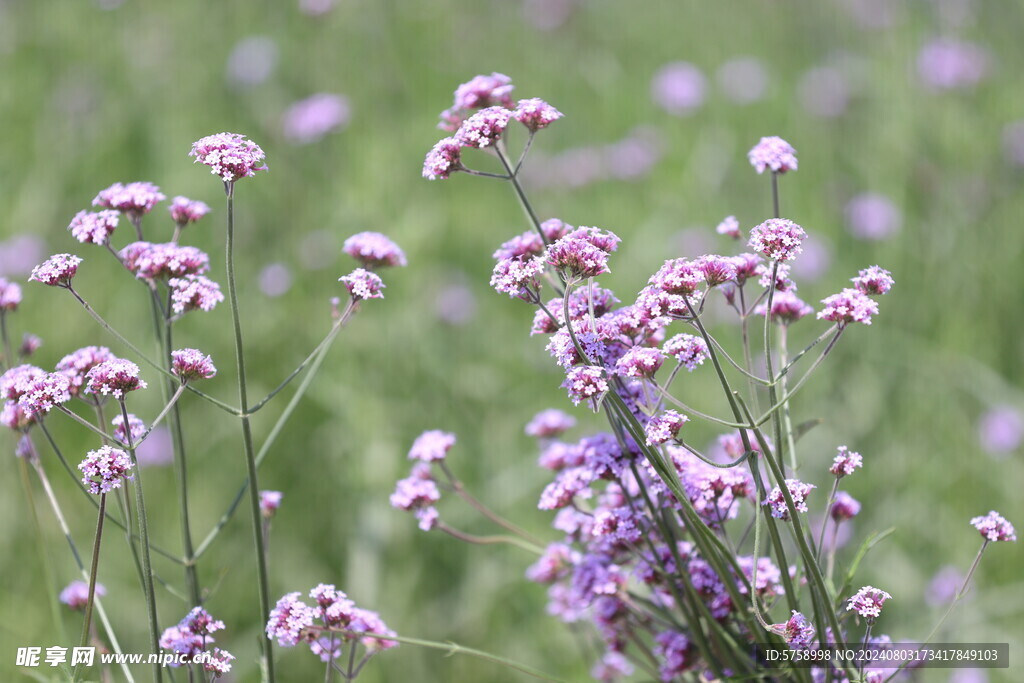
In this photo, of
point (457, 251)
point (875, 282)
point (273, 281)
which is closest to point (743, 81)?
point (457, 251)

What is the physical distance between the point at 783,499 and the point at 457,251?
11.5 feet

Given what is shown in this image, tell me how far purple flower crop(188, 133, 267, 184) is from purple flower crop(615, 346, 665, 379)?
0.65m

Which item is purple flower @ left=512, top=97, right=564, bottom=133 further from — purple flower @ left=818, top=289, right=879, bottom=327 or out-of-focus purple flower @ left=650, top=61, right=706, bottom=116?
out-of-focus purple flower @ left=650, top=61, right=706, bottom=116

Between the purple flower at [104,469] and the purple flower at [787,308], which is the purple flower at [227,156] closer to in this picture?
the purple flower at [104,469]

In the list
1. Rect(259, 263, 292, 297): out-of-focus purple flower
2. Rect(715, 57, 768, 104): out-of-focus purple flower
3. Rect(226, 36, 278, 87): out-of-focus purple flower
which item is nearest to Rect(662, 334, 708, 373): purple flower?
Rect(259, 263, 292, 297): out-of-focus purple flower

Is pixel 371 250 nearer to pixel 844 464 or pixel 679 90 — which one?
pixel 844 464

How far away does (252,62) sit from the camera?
17.9ft

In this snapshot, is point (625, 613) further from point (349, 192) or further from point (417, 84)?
point (417, 84)

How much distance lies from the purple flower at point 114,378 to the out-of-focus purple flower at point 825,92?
487 cm

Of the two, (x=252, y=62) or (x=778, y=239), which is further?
(x=252, y=62)

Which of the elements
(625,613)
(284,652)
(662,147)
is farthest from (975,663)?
(662,147)

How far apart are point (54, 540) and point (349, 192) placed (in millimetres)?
1772

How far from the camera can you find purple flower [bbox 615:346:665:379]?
56.2 inches

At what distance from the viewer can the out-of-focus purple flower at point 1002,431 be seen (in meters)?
3.60
